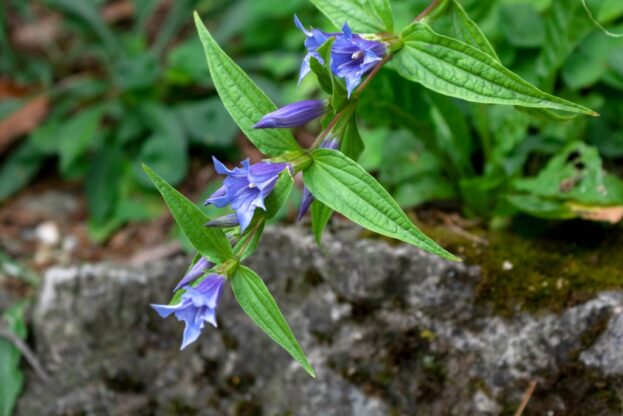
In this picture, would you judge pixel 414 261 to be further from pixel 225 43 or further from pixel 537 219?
pixel 225 43

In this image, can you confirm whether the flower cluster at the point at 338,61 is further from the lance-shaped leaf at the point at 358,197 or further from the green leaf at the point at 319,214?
the green leaf at the point at 319,214

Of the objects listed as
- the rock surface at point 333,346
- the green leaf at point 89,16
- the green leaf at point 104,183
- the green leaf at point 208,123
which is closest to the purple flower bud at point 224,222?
the rock surface at point 333,346

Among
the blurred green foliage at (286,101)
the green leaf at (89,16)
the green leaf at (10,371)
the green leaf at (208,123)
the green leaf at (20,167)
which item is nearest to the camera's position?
the blurred green foliage at (286,101)

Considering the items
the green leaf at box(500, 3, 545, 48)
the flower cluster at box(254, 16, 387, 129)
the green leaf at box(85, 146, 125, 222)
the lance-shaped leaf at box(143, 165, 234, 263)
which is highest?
the flower cluster at box(254, 16, 387, 129)

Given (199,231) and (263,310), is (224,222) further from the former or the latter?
(263,310)

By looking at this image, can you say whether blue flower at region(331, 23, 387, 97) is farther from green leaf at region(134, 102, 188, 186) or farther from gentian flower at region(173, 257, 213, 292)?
green leaf at region(134, 102, 188, 186)

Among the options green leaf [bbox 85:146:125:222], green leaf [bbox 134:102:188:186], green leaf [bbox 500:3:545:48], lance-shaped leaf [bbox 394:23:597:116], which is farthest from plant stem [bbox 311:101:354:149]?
green leaf [bbox 85:146:125:222]

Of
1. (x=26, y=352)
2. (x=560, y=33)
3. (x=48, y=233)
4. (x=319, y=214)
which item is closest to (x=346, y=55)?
(x=319, y=214)
